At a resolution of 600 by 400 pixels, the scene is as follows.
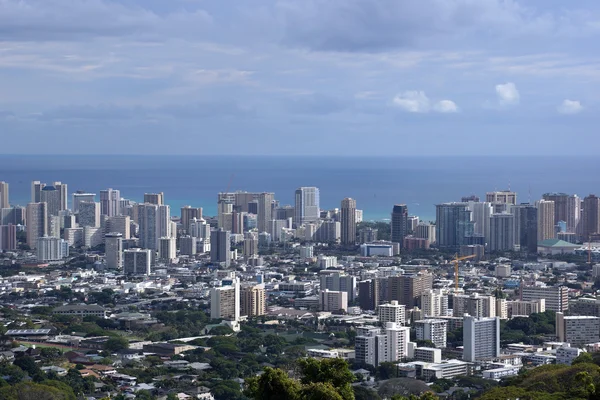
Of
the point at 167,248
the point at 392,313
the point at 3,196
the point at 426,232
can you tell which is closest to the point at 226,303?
the point at 392,313

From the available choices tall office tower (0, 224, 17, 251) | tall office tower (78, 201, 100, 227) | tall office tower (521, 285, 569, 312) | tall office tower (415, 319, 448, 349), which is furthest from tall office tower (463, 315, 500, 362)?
tall office tower (78, 201, 100, 227)

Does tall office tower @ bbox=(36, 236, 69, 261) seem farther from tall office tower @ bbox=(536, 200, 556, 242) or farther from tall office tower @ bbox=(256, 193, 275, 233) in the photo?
tall office tower @ bbox=(536, 200, 556, 242)

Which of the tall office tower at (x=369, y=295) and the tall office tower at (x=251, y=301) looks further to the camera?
the tall office tower at (x=369, y=295)

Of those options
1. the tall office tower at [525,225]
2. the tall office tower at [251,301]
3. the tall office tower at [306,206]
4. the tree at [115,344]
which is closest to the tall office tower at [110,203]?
the tall office tower at [306,206]

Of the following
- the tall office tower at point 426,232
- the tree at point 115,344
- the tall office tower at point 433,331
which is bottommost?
the tree at point 115,344

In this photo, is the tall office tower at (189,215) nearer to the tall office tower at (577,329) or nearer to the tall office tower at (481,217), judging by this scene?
the tall office tower at (481,217)
